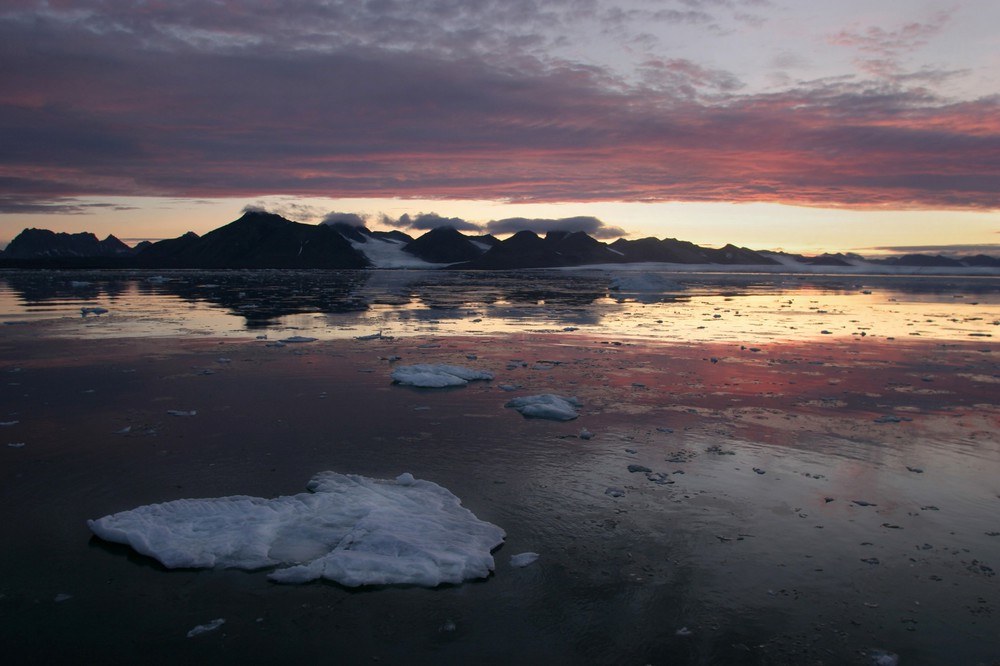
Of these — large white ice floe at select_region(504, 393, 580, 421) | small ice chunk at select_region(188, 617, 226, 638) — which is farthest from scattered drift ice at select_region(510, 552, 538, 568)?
large white ice floe at select_region(504, 393, 580, 421)

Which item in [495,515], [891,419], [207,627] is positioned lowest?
[207,627]

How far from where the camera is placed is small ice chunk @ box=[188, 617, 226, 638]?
4141 millimetres

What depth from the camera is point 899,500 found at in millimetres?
6285

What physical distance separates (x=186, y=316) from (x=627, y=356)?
54.4 feet

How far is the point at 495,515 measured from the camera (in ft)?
19.4

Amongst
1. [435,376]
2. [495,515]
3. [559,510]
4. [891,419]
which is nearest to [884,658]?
[559,510]

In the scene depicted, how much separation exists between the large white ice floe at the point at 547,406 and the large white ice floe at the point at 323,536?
3.35m

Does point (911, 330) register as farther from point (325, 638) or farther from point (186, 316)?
point (186, 316)

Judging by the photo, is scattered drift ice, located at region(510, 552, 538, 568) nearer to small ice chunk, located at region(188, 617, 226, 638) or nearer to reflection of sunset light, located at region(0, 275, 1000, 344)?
small ice chunk, located at region(188, 617, 226, 638)

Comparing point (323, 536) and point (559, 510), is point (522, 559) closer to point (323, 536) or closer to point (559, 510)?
point (559, 510)

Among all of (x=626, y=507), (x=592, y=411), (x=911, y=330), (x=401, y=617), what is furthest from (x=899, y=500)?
(x=911, y=330)

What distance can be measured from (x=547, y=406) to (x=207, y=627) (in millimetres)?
5840

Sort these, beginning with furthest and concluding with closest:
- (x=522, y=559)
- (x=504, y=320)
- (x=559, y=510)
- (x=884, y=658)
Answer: (x=504, y=320)
(x=559, y=510)
(x=522, y=559)
(x=884, y=658)

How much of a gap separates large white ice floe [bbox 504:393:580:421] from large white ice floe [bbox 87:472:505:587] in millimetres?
3352
